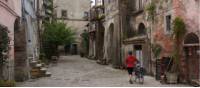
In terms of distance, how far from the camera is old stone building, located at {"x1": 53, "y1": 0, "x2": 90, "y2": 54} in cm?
5628

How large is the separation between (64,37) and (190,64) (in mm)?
23014

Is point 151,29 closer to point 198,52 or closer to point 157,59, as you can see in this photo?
point 157,59

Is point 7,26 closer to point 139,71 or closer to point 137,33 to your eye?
point 139,71

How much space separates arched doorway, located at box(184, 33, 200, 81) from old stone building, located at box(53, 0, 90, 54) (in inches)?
1518

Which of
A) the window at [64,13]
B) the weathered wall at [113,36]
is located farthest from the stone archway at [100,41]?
the window at [64,13]

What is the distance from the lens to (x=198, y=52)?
16.8m

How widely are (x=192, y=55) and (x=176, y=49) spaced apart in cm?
99

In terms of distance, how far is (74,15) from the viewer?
5722 cm

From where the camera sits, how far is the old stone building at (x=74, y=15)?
185 ft

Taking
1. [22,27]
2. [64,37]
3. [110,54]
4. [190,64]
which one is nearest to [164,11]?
[190,64]

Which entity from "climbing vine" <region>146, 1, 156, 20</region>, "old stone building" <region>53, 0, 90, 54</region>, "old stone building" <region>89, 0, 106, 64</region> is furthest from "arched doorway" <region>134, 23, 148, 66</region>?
Answer: "old stone building" <region>53, 0, 90, 54</region>

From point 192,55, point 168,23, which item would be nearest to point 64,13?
point 168,23

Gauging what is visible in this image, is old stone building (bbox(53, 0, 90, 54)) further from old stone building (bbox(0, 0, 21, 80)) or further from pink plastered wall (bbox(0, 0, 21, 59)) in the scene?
old stone building (bbox(0, 0, 21, 80))

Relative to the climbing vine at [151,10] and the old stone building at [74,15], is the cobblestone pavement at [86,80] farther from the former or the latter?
the old stone building at [74,15]
